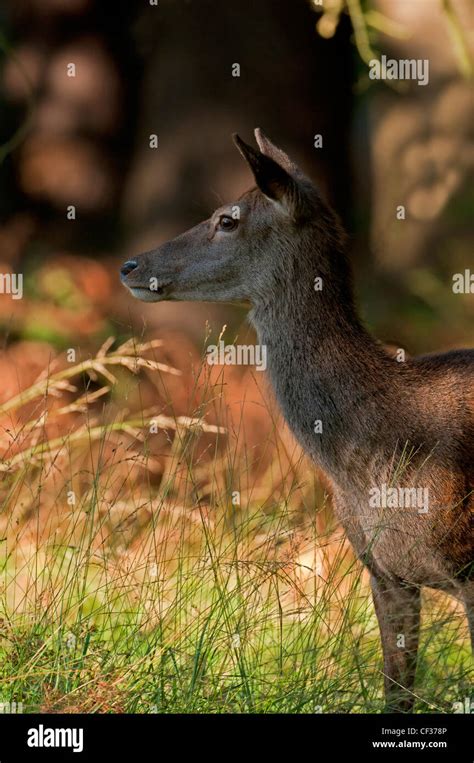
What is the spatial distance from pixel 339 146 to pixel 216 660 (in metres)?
6.02

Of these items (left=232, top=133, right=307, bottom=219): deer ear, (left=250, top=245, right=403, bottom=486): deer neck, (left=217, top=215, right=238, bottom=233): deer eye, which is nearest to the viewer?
(left=250, top=245, right=403, bottom=486): deer neck

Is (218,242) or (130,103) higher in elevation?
(130,103)

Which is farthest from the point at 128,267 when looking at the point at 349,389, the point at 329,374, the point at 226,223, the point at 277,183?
the point at 349,389

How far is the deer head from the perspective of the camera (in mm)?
6090

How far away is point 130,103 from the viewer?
11.0 m

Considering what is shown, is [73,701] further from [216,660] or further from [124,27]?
[124,27]

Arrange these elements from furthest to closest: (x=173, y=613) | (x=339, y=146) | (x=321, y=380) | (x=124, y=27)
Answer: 1. (x=124, y=27)
2. (x=339, y=146)
3. (x=321, y=380)
4. (x=173, y=613)

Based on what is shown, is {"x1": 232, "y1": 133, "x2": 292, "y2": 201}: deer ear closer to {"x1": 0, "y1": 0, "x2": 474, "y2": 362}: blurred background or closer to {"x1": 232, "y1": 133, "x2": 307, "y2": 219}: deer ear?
{"x1": 232, "y1": 133, "x2": 307, "y2": 219}: deer ear

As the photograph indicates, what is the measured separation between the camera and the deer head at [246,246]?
6090mm

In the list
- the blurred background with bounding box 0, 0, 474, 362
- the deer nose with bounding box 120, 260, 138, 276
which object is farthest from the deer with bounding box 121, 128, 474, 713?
the blurred background with bounding box 0, 0, 474, 362

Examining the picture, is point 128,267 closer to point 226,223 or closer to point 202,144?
point 226,223

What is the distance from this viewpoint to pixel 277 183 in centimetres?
603
